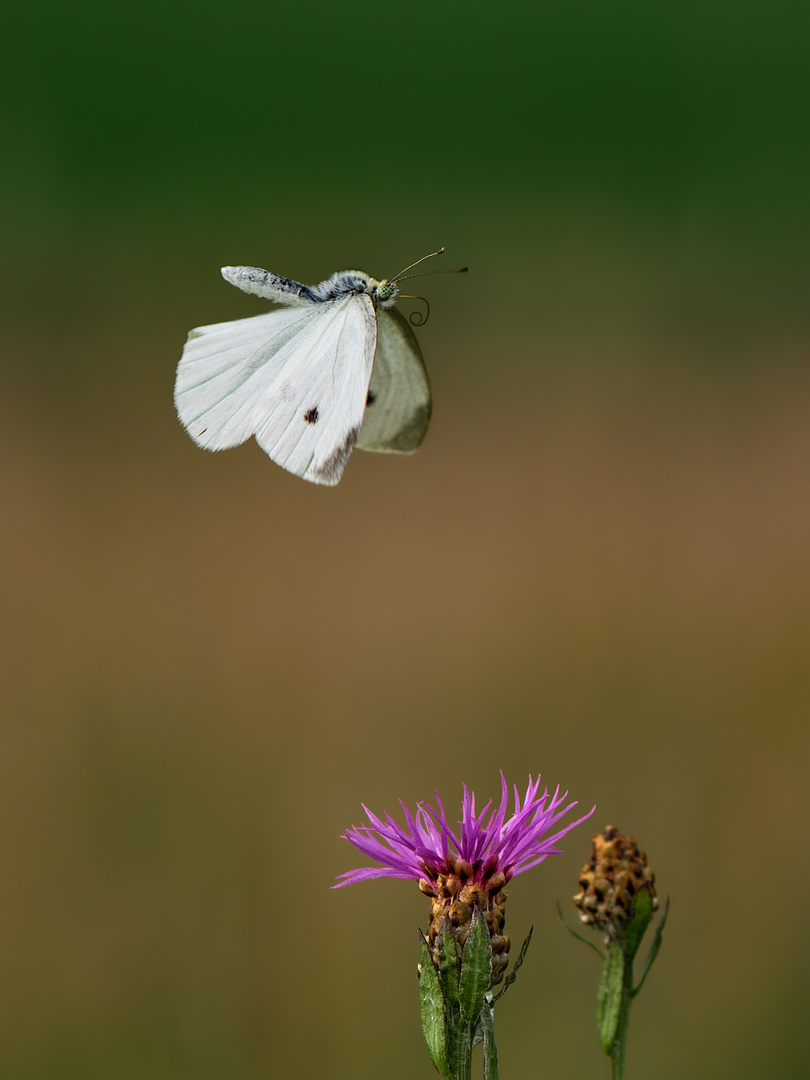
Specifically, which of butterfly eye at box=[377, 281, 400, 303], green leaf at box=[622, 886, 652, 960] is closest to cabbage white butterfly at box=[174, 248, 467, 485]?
butterfly eye at box=[377, 281, 400, 303]

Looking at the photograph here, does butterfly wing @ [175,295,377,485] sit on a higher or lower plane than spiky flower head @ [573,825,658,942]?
higher

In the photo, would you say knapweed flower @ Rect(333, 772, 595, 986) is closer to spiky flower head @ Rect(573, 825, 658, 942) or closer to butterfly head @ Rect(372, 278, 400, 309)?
spiky flower head @ Rect(573, 825, 658, 942)

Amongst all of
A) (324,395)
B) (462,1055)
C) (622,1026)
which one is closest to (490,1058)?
(462,1055)

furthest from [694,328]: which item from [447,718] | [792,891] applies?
[792,891]

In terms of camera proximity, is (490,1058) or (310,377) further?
(310,377)

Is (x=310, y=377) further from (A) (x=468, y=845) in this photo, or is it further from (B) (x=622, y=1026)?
(B) (x=622, y=1026)

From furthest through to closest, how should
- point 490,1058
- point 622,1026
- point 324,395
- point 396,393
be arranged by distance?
point 396,393, point 324,395, point 622,1026, point 490,1058

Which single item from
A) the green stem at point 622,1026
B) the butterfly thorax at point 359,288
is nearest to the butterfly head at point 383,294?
the butterfly thorax at point 359,288
